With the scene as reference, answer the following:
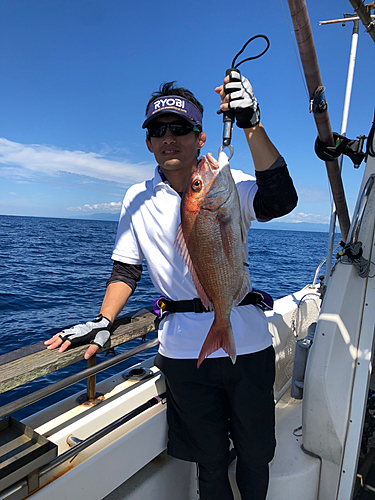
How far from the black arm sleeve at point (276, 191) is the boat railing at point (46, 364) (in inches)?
51.2

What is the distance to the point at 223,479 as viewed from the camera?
81.6 inches

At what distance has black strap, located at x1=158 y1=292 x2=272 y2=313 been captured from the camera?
76.0 inches

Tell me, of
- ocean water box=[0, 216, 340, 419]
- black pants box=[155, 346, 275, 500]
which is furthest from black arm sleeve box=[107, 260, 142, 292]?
ocean water box=[0, 216, 340, 419]

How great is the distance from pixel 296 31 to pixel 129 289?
1970mm

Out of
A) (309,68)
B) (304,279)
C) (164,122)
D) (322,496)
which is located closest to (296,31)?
(309,68)

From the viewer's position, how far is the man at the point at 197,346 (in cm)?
190

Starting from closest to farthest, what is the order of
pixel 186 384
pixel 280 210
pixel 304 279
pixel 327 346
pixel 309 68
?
pixel 280 210, pixel 186 384, pixel 309 68, pixel 327 346, pixel 304 279

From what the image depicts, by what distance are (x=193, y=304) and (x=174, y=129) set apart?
1042 mm

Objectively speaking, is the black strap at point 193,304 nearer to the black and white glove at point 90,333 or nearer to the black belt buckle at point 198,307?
the black belt buckle at point 198,307

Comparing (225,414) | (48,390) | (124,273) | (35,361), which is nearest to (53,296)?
(124,273)

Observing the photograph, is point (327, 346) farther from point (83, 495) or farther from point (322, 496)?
point (83, 495)

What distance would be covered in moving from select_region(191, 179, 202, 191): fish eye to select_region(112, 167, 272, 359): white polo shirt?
0.42 metres

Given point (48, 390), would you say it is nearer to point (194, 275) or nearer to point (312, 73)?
point (194, 275)

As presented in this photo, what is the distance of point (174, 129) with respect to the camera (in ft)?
Answer: 6.41
